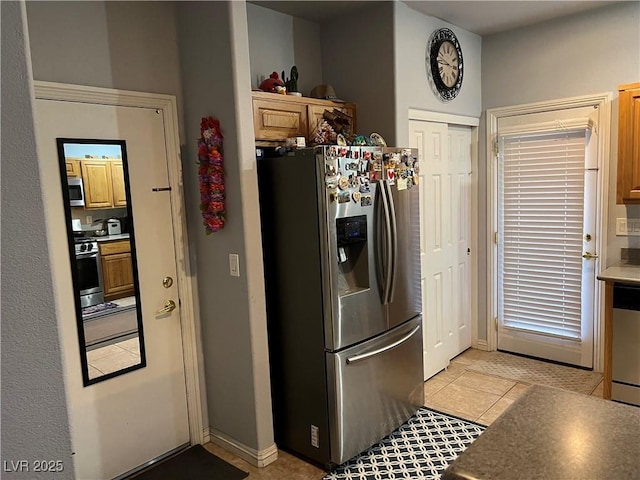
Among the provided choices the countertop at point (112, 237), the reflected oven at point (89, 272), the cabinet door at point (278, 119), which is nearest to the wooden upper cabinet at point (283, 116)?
the cabinet door at point (278, 119)

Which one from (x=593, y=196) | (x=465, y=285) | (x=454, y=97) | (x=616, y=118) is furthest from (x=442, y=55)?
(x=465, y=285)

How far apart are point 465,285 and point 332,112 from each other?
2.03 metres

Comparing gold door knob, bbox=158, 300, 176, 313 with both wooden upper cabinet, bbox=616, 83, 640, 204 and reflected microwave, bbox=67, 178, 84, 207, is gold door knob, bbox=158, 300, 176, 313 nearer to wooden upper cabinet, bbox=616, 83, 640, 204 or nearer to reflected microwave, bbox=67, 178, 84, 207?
reflected microwave, bbox=67, 178, 84, 207

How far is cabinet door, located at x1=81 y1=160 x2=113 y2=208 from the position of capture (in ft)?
7.77

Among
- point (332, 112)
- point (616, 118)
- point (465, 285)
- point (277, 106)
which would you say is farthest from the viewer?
point (465, 285)

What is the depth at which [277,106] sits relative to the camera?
2.73 metres

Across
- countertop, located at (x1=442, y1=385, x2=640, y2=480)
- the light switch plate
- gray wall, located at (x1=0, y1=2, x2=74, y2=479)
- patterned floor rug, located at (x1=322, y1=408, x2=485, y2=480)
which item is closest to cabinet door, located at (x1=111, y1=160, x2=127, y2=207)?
gray wall, located at (x1=0, y1=2, x2=74, y2=479)

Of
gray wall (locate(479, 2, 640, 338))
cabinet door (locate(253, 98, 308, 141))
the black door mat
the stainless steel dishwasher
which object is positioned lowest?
the black door mat

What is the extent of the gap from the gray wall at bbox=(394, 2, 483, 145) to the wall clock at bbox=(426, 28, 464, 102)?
45 mm

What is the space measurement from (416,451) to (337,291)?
1.10 metres

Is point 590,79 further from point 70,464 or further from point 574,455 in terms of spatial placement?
point 70,464

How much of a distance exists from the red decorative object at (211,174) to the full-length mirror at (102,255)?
0.40 m

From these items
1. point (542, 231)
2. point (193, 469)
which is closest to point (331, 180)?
point (193, 469)

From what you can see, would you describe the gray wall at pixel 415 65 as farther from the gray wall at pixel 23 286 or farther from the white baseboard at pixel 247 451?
the gray wall at pixel 23 286
